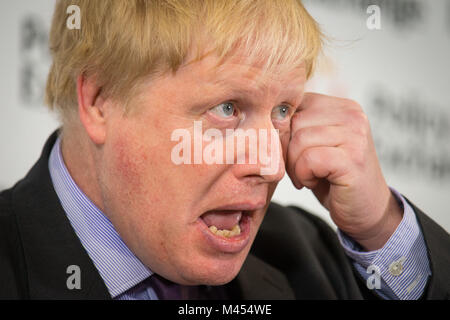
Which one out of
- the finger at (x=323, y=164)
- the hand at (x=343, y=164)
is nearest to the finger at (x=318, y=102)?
the hand at (x=343, y=164)

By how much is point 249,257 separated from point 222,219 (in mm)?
410

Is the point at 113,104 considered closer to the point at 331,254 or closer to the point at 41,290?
the point at 41,290

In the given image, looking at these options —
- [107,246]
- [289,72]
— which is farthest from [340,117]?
[107,246]

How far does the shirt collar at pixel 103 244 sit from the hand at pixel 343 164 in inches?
17.2

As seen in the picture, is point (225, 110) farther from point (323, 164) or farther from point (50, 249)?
point (50, 249)

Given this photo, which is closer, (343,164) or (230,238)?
(230,238)

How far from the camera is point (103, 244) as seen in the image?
122cm

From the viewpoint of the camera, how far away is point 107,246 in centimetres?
122

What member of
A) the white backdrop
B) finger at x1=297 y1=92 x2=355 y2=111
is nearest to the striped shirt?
finger at x1=297 y1=92 x2=355 y2=111

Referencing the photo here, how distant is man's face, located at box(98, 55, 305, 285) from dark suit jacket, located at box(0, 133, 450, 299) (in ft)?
0.42

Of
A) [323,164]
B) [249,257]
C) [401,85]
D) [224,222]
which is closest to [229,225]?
[224,222]

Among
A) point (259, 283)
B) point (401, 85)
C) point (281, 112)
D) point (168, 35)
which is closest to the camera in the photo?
point (168, 35)

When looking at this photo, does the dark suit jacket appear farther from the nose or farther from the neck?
the nose

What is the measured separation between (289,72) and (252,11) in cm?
14
